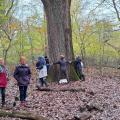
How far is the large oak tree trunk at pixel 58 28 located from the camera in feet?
65.3

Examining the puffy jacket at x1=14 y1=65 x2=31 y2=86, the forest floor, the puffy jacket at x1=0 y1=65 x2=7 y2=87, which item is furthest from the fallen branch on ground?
the puffy jacket at x1=14 y1=65 x2=31 y2=86

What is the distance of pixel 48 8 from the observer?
19.9 metres

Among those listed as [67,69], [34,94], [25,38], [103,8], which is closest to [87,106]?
[34,94]

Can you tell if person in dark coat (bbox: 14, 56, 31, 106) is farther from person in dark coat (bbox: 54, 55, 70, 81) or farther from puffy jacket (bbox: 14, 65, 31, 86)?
person in dark coat (bbox: 54, 55, 70, 81)

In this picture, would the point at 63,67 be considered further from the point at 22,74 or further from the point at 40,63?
the point at 22,74

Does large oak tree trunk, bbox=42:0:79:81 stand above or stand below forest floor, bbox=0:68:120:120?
above

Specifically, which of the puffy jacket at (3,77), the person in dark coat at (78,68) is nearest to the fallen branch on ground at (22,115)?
the puffy jacket at (3,77)

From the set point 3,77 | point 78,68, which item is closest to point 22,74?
point 3,77

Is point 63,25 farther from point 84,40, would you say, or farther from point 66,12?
point 84,40

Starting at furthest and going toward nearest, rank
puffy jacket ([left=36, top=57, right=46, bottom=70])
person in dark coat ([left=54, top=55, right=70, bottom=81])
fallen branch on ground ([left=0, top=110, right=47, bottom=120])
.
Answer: person in dark coat ([left=54, top=55, right=70, bottom=81]), puffy jacket ([left=36, top=57, right=46, bottom=70]), fallen branch on ground ([left=0, top=110, right=47, bottom=120])

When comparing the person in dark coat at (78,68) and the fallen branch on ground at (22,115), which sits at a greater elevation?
the person in dark coat at (78,68)

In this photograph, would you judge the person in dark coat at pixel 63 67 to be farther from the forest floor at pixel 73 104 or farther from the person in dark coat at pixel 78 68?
the forest floor at pixel 73 104

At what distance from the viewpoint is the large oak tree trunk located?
65.3ft

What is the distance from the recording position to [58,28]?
2016 centimetres
